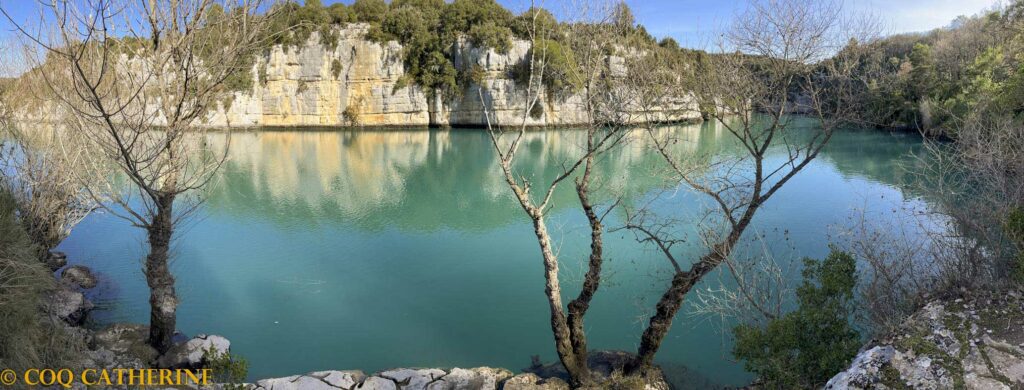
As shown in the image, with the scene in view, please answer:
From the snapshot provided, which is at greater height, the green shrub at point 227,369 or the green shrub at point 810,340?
the green shrub at point 810,340

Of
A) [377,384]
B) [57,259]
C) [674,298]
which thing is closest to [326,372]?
[377,384]

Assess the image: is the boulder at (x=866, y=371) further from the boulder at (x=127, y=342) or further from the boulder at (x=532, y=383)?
the boulder at (x=127, y=342)

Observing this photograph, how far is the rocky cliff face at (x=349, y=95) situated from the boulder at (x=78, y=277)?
3277cm

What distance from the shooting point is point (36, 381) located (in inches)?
186

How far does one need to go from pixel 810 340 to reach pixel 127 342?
7.39 meters

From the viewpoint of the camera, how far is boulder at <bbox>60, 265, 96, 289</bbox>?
911 cm

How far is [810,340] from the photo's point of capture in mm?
4688

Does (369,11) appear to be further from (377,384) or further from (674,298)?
(674,298)

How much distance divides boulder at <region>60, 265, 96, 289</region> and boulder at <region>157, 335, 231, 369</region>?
160 inches

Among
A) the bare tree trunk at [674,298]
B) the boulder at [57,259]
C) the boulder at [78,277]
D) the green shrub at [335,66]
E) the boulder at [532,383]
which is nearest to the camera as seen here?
the boulder at [532,383]

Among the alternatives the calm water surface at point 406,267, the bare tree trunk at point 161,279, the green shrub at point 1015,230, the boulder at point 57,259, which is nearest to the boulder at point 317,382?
the calm water surface at point 406,267

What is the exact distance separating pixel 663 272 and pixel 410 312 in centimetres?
432

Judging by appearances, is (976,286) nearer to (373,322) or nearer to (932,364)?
(932,364)

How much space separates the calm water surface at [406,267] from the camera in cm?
732
